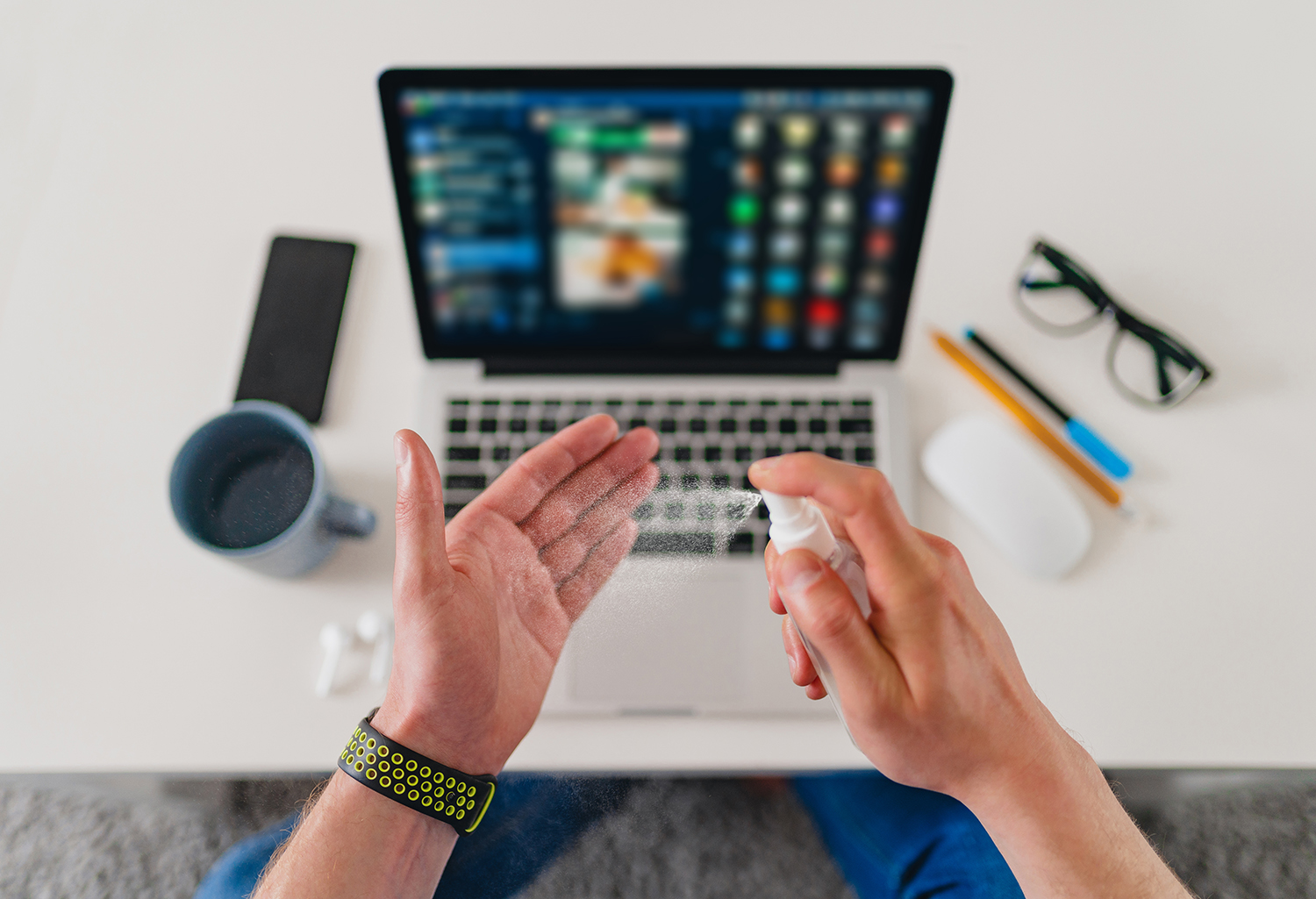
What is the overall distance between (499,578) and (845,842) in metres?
0.48

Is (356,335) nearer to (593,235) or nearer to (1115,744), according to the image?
(593,235)

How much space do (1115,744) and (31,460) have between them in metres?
0.99

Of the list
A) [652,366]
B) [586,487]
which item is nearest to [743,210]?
[652,366]

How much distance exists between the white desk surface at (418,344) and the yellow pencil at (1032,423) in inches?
0.6

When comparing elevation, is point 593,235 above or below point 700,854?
above

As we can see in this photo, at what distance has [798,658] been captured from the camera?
0.59 metres

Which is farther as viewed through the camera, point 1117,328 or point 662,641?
point 1117,328

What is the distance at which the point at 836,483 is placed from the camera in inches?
18.1

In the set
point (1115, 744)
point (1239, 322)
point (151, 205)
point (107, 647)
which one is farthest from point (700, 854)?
point (151, 205)

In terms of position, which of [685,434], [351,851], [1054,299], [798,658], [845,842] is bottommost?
[845,842]

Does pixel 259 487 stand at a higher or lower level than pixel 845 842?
higher

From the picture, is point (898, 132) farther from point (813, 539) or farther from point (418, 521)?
point (418, 521)

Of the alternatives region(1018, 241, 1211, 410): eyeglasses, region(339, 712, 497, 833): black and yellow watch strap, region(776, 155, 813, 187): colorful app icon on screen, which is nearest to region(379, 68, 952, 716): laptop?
region(776, 155, 813, 187): colorful app icon on screen

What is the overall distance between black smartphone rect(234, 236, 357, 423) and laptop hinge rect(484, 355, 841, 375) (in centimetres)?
17
